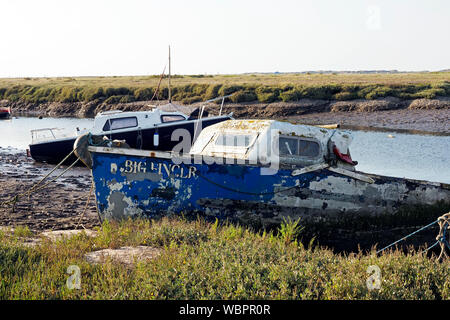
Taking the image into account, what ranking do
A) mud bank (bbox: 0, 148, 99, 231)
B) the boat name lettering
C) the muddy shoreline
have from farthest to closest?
the muddy shoreline, mud bank (bbox: 0, 148, 99, 231), the boat name lettering

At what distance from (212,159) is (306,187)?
199cm

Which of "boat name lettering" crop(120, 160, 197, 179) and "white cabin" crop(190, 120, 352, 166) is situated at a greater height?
"white cabin" crop(190, 120, 352, 166)

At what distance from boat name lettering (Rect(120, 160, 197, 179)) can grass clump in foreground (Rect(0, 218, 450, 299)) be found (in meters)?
2.12

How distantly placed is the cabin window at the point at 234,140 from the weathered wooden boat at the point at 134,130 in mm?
7645

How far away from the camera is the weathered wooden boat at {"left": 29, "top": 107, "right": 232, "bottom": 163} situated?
18.5 m

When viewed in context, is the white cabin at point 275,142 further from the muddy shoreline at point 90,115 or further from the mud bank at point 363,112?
the mud bank at point 363,112

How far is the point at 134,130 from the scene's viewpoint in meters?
18.6

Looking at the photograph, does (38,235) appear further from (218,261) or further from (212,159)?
(218,261)

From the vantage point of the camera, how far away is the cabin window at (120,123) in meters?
18.5

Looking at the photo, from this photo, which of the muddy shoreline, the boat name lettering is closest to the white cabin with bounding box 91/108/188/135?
the muddy shoreline

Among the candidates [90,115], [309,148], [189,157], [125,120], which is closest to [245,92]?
[90,115]

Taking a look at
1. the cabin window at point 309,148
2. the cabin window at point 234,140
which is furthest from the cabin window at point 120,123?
the cabin window at point 309,148

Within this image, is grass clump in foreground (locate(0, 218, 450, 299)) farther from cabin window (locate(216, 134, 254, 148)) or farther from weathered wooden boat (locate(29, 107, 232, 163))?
weathered wooden boat (locate(29, 107, 232, 163))
